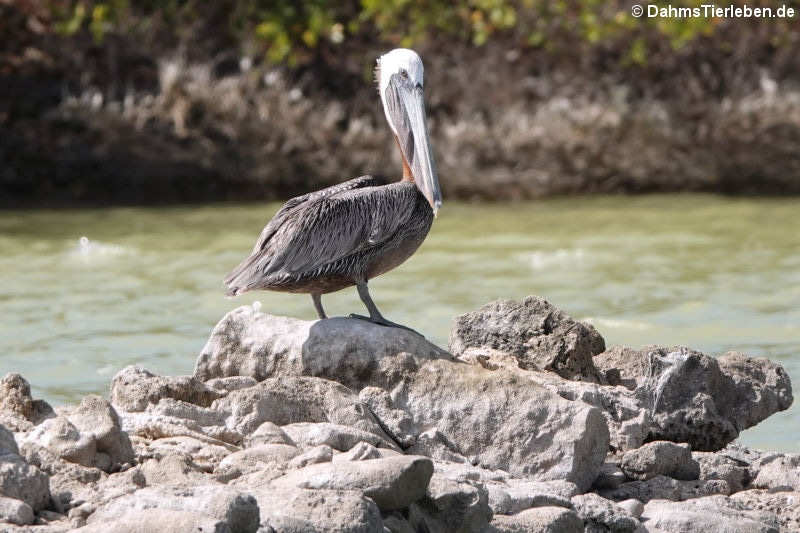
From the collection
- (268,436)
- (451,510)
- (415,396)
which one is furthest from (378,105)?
(451,510)

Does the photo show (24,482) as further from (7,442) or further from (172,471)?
(172,471)

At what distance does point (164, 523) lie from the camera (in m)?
3.08

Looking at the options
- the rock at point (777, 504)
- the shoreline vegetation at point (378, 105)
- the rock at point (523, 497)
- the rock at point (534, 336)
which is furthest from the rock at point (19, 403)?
the shoreline vegetation at point (378, 105)

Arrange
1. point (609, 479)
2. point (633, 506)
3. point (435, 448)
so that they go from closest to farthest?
1. point (633, 506)
2. point (435, 448)
3. point (609, 479)

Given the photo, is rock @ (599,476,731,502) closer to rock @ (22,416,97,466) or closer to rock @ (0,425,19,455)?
rock @ (22,416,97,466)

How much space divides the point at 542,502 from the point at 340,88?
1016 cm

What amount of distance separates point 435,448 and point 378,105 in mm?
9326

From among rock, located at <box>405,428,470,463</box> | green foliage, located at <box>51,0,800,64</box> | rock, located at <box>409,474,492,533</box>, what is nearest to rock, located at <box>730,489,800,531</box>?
rock, located at <box>405,428,470,463</box>

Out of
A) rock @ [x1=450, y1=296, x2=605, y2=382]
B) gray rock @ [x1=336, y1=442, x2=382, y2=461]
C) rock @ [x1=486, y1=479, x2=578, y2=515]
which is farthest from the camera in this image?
rock @ [x1=450, y1=296, x2=605, y2=382]

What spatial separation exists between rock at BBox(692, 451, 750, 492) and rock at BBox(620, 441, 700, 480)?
0.06m

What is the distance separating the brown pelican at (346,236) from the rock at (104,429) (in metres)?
0.80

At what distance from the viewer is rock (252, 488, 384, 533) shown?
128 inches

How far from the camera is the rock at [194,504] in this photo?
3150 millimetres

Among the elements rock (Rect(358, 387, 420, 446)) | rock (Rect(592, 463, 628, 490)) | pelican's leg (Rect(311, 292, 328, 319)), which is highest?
pelican's leg (Rect(311, 292, 328, 319))
